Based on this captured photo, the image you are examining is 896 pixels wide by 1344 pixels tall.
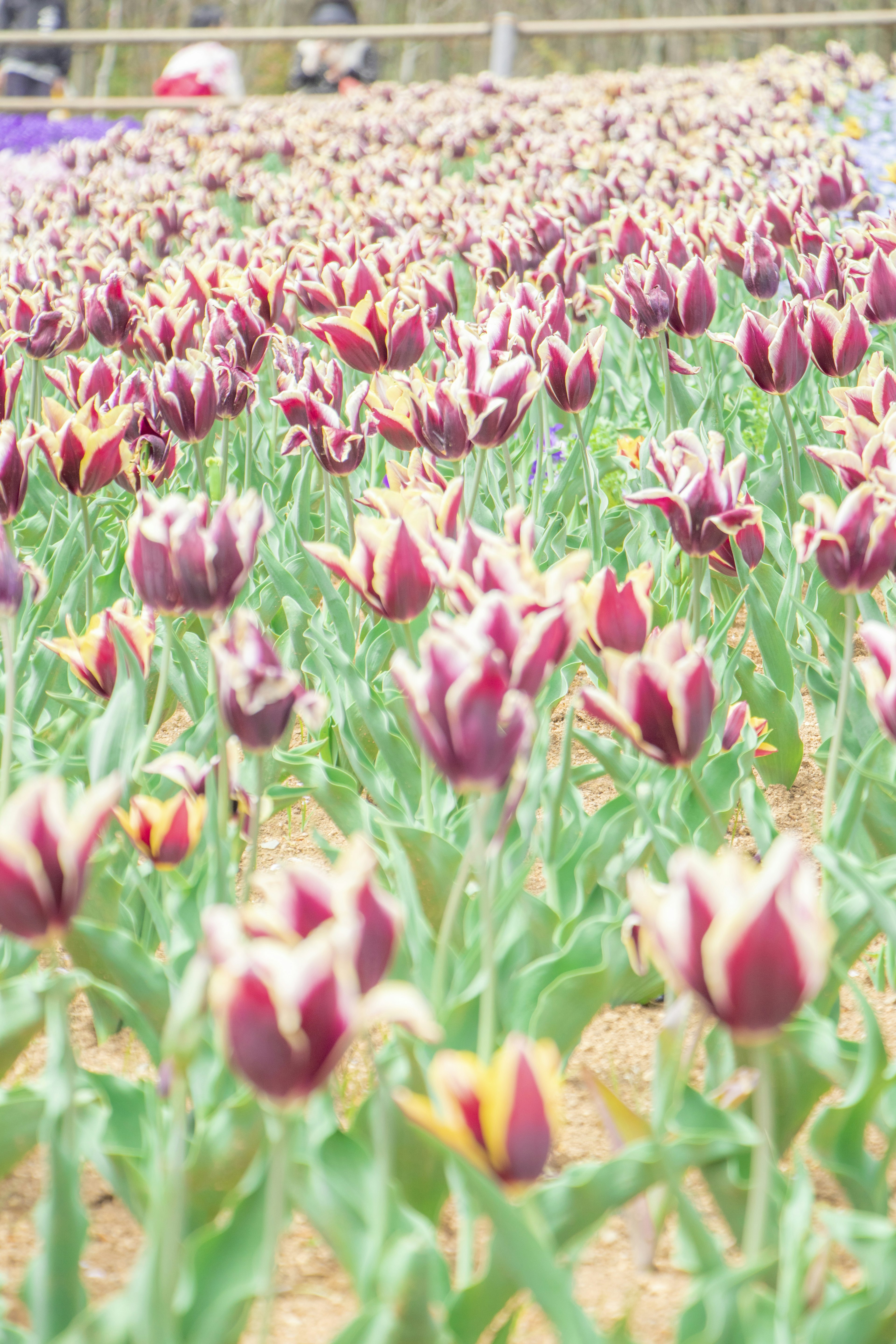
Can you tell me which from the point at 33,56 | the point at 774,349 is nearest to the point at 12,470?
the point at 774,349

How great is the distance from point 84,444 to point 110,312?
1208mm

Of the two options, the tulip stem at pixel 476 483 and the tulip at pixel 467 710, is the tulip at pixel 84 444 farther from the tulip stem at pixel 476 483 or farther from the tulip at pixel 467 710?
the tulip at pixel 467 710

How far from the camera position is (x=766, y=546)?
268cm

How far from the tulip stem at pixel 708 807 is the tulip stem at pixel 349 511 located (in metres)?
0.77

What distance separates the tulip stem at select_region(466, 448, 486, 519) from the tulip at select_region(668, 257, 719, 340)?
584mm

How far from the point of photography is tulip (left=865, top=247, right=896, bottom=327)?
2.49 m

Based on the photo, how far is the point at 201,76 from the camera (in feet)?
53.1

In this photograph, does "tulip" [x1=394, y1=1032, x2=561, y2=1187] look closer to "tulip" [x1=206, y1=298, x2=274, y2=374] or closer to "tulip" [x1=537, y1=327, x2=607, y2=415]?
"tulip" [x1=537, y1=327, x2=607, y2=415]

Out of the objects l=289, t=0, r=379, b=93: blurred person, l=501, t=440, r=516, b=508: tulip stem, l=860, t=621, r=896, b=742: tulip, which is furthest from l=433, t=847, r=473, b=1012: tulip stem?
l=289, t=0, r=379, b=93: blurred person

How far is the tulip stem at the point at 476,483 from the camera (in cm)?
210

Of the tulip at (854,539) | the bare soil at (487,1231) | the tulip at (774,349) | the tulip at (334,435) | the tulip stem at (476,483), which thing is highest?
the tulip at (774,349)

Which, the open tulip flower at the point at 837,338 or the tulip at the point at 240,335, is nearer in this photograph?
the open tulip flower at the point at 837,338

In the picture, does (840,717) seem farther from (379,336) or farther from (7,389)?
(7,389)

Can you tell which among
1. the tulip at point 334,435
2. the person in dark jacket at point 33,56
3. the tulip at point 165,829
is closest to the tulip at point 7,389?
the tulip at point 334,435
